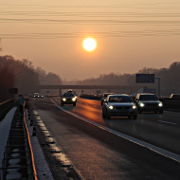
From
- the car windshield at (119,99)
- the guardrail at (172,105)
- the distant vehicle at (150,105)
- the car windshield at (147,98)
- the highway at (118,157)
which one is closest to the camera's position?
the highway at (118,157)

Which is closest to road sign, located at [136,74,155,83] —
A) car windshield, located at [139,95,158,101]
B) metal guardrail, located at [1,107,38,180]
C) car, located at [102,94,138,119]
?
car windshield, located at [139,95,158,101]

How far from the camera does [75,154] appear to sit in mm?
15930

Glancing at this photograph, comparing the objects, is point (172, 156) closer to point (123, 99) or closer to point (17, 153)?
point (17, 153)

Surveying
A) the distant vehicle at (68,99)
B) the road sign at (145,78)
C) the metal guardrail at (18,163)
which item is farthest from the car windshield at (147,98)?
the road sign at (145,78)

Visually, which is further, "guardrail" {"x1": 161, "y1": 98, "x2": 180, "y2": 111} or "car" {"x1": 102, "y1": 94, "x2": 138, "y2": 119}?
"guardrail" {"x1": 161, "y1": 98, "x2": 180, "y2": 111}

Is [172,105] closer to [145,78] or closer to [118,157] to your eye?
[118,157]

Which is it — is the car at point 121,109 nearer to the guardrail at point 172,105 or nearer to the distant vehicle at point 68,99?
the guardrail at point 172,105

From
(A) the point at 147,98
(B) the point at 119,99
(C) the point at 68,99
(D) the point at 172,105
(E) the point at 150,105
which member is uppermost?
(B) the point at 119,99

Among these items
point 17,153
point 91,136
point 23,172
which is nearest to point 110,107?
point 91,136

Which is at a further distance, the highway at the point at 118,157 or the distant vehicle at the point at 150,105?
the distant vehicle at the point at 150,105

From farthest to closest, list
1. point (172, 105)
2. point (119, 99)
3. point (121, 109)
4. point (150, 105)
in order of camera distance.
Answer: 1. point (172, 105)
2. point (150, 105)
3. point (119, 99)
4. point (121, 109)

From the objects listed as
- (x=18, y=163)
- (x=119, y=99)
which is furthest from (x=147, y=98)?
(x=18, y=163)

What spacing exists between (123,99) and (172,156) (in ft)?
75.3

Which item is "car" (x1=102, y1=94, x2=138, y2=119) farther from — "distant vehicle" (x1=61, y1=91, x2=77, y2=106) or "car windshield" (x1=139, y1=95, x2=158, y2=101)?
"distant vehicle" (x1=61, y1=91, x2=77, y2=106)
